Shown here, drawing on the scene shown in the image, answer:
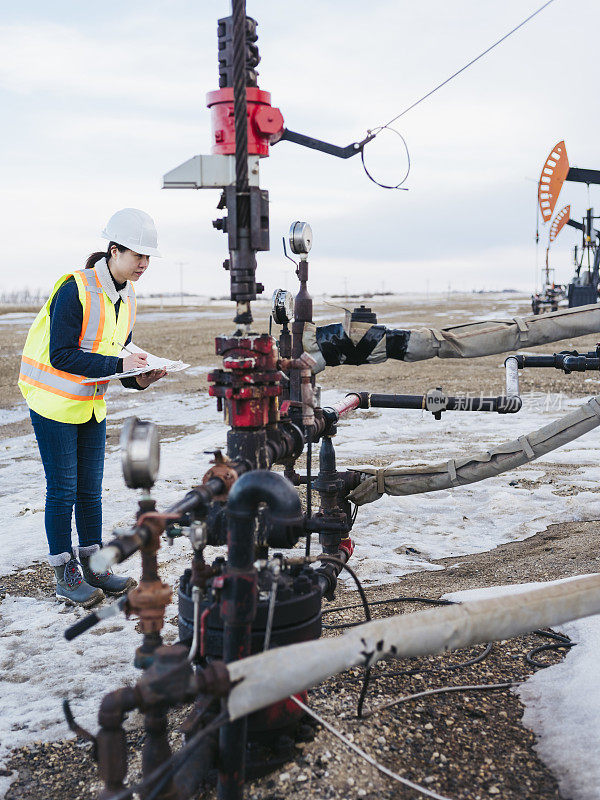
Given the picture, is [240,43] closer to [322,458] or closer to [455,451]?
[322,458]

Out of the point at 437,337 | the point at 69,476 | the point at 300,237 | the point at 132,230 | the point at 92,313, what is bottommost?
the point at 69,476

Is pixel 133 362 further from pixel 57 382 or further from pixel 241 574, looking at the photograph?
pixel 241 574

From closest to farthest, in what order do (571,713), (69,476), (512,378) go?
(571,713) → (512,378) → (69,476)

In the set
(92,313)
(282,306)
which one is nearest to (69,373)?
(92,313)

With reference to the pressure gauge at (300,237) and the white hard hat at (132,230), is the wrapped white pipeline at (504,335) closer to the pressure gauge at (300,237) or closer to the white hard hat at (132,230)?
the pressure gauge at (300,237)

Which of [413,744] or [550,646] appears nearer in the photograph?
[413,744]

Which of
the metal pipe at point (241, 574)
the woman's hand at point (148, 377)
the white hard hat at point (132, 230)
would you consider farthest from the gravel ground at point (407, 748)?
the white hard hat at point (132, 230)

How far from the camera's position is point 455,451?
8578 millimetres

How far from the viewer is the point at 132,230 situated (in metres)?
4.16

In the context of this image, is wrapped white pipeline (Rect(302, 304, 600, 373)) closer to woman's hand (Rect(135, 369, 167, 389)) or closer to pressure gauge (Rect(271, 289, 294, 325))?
pressure gauge (Rect(271, 289, 294, 325))

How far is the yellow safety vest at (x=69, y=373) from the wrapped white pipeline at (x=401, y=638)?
273 centimetres

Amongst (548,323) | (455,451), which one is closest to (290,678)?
(548,323)

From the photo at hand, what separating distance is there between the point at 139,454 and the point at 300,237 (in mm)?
1607

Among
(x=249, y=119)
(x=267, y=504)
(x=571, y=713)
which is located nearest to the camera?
(x=267, y=504)
